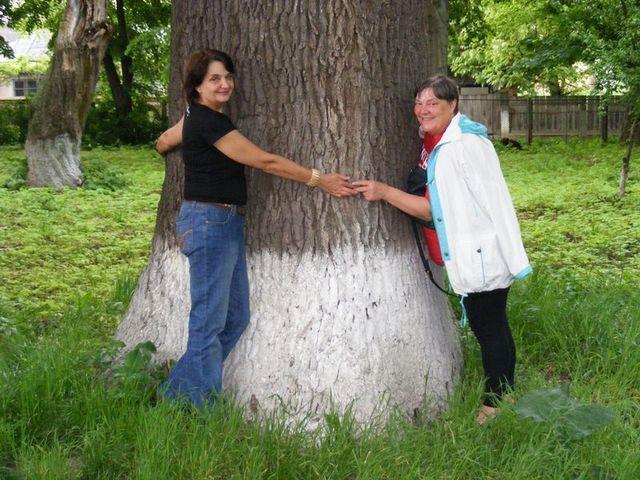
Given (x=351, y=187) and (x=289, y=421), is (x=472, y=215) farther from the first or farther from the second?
(x=289, y=421)

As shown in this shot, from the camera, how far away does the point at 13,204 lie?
449 inches

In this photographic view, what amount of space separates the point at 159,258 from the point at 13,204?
307 inches

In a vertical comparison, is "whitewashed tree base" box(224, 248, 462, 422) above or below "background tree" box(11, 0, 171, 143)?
below

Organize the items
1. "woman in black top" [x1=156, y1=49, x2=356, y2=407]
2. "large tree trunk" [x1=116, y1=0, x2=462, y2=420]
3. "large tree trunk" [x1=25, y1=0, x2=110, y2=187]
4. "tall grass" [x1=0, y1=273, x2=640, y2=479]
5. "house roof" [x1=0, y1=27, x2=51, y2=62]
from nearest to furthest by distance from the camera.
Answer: "tall grass" [x1=0, y1=273, x2=640, y2=479] < "woman in black top" [x1=156, y1=49, x2=356, y2=407] < "large tree trunk" [x1=116, y1=0, x2=462, y2=420] < "large tree trunk" [x1=25, y1=0, x2=110, y2=187] < "house roof" [x1=0, y1=27, x2=51, y2=62]

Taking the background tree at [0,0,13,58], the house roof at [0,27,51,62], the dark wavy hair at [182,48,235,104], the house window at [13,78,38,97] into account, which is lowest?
the dark wavy hair at [182,48,235,104]

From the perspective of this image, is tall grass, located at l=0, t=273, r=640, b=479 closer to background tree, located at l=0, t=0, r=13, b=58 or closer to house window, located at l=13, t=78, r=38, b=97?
background tree, located at l=0, t=0, r=13, b=58

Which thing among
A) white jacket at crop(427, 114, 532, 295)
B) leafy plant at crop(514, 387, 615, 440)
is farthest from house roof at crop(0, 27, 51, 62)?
leafy plant at crop(514, 387, 615, 440)

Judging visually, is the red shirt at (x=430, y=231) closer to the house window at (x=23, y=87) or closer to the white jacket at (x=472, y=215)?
the white jacket at (x=472, y=215)

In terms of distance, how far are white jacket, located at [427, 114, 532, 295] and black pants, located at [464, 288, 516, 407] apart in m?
0.13

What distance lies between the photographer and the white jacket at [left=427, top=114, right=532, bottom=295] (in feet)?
12.1

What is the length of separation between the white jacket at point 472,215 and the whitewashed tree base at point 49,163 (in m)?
10.9

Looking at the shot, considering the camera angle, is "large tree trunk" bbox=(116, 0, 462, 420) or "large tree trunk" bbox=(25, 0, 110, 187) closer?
"large tree trunk" bbox=(116, 0, 462, 420)

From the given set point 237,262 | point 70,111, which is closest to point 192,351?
point 237,262

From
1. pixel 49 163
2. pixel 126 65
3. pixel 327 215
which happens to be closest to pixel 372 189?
pixel 327 215
